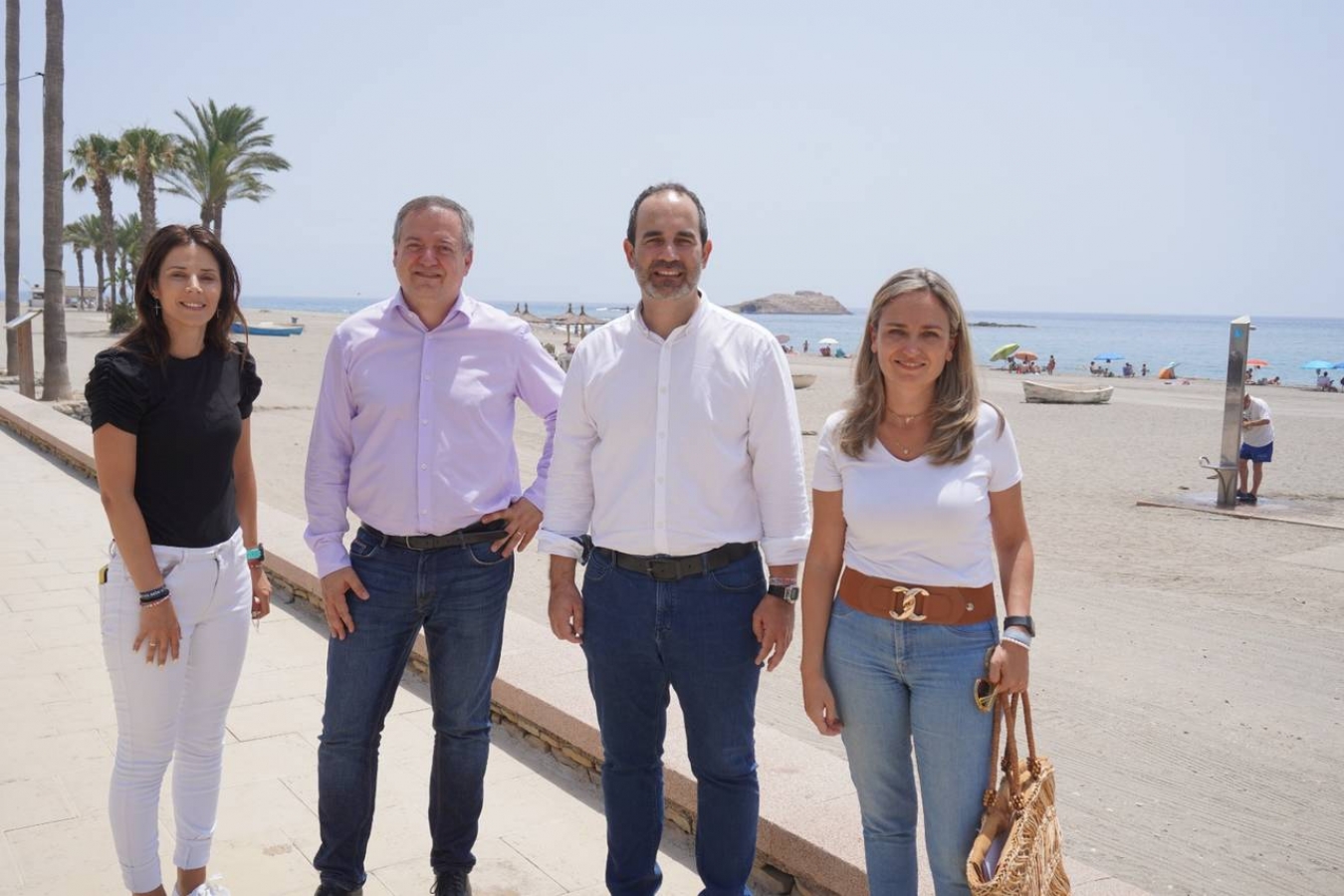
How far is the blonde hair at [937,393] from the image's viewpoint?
2.45m

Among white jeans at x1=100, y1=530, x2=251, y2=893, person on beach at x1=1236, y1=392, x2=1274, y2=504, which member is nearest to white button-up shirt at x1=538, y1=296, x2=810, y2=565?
white jeans at x1=100, y1=530, x2=251, y2=893

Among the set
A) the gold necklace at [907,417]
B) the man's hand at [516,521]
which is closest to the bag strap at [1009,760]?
the gold necklace at [907,417]

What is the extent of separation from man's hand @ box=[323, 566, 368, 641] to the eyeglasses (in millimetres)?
1640

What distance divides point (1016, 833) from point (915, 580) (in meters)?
0.57

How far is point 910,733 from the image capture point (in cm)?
253

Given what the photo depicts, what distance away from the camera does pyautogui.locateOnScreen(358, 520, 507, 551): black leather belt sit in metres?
2.99

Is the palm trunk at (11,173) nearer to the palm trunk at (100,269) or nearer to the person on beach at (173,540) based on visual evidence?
the person on beach at (173,540)

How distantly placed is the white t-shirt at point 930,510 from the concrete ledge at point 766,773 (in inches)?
35.7

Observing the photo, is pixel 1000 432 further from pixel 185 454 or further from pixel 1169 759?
pixel 1169 759

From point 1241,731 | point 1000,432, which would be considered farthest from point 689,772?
point 1241,731

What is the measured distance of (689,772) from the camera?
3.40 metres

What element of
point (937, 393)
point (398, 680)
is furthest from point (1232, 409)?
point (398, 680)

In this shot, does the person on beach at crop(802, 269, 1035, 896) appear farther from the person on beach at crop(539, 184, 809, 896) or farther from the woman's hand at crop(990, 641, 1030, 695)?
the person on beach at crop(539, 184, 809, 896)

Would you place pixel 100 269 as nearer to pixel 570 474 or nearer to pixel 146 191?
pixel 146 191
